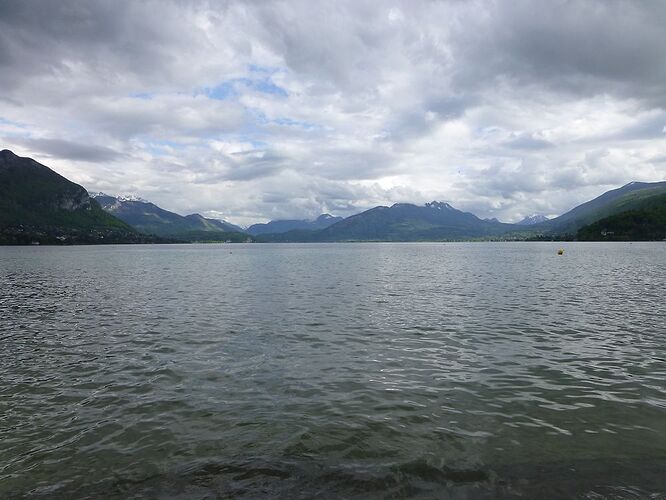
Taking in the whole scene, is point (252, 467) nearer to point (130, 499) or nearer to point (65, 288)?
point (130, 499)

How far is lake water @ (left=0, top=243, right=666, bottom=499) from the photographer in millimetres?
14164

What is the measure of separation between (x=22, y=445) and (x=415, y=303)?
4282cm

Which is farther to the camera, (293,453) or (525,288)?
(525,288)

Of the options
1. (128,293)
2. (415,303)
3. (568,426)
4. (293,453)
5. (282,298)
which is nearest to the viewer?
(293,453)

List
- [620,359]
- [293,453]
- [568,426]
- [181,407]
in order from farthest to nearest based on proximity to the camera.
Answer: [620,359] → [181,407] → [568,426] → [293,453]

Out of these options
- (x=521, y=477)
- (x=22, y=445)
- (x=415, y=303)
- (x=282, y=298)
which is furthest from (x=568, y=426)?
(x=282, y=298)

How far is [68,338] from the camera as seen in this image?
3544 cm

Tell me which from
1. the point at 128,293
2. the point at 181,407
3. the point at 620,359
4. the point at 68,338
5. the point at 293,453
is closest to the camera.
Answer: the point at 293,453

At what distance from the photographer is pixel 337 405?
20609 mm

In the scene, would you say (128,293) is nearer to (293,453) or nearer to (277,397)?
(277,397)

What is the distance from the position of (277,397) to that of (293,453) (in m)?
5.95

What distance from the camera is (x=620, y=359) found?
27.2m

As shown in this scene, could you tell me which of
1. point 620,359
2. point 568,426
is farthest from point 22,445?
point 620,359

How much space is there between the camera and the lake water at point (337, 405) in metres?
14.2
